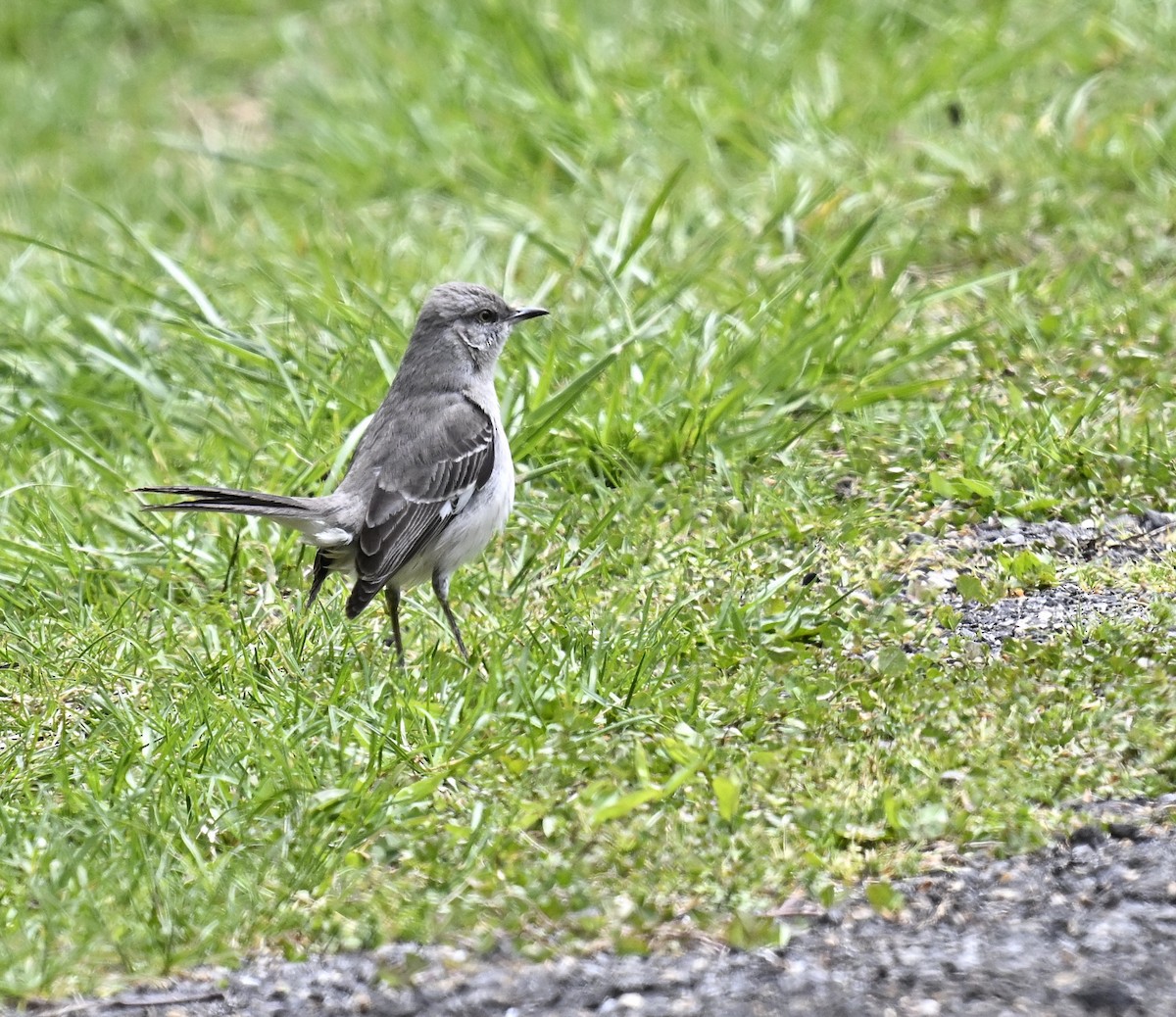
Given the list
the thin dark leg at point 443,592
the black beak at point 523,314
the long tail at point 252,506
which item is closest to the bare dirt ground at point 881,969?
the long tail at point 252,506

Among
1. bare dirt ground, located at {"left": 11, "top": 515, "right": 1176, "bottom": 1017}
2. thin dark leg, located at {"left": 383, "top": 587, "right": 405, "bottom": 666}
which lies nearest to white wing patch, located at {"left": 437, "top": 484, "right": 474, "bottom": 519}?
thin dark leg, located at {"left": 383, "top": 587, "right": 405, "bottom": 666}

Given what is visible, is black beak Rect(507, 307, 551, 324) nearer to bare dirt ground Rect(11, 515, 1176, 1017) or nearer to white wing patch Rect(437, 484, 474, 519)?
white wing patch Rect(437, 484, 474, 519)

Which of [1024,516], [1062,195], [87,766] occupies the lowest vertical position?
[87,766]

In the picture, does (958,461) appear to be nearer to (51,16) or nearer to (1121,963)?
(1121,963)

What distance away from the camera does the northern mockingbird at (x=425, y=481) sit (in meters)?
5.39

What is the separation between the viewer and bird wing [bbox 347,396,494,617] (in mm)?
5379

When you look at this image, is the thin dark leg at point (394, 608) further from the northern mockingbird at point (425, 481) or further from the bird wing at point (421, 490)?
the bird wing at point (421, 490)

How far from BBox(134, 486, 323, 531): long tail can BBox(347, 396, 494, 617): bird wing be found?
190 millimetres

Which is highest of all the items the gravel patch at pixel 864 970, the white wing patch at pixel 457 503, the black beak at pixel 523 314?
the black beak at pixel 523 314

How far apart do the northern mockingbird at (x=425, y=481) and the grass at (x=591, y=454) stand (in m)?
0.29

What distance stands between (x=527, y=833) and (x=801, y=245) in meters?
4.19

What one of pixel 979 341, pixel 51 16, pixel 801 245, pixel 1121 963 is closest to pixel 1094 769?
pixel 1121 963

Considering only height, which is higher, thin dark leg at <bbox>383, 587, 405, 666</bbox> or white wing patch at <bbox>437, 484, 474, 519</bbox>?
white wing patch at <bbox>437, 484, 474, 519</bbox>

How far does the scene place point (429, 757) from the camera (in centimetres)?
486
